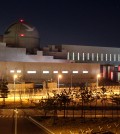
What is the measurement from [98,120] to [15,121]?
227 inches

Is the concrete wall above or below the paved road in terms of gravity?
above

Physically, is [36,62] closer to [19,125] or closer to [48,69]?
[48,69]

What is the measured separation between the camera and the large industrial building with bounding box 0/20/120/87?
59.2 m

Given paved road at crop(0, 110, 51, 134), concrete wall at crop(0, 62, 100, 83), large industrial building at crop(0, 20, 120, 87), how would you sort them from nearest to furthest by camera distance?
paved road at crop(0, 110, 51, 134), concrete wall at crop(0, 62, 100, 83), large industrial building at crop(0, 20, 120, 87)

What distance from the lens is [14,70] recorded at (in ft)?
191

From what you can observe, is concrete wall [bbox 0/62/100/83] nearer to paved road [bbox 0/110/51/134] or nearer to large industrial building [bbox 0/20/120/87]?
large industrial building [bbox 0/20/120/87]

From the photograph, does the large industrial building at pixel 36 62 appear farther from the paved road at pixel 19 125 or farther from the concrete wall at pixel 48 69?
the paved road at pixel 19 125

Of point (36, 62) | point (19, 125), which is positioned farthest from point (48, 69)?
point (19, 125)

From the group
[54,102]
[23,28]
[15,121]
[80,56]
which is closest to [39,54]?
[23,28]

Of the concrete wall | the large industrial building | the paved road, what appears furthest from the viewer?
the large industrial building

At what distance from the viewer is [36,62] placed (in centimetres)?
6116

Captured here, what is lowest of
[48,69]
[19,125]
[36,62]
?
[19,125]

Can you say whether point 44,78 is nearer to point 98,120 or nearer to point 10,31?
point 10,31

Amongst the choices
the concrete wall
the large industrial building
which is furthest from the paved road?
the large industrial building
